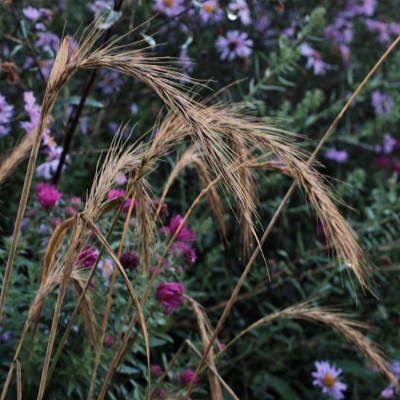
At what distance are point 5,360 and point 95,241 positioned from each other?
43 cm

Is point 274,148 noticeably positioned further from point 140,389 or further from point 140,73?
point 140,389

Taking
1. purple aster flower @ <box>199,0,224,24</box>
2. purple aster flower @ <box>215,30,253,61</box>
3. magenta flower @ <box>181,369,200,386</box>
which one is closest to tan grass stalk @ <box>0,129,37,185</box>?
magenta flower @ <box>181,369,200,386</box>

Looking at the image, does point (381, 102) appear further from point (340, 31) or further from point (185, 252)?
point (185, 252)

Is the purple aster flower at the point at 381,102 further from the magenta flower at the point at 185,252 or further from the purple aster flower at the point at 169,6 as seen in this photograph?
the magenta flower at the point at 185,252

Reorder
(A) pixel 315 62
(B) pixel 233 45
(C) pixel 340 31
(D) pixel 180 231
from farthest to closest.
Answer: (C) pixel 340 31 → (A) pixel 315 62 → (B) pixel 233 45 → (D) pixel 180 231

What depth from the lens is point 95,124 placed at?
10.7 ft

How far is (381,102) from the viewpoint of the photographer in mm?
4094

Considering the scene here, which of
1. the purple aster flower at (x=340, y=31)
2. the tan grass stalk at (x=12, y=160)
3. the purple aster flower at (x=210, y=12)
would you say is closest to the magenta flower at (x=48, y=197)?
the tan grass stalk at (x=12, y=160)

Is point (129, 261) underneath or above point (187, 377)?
above

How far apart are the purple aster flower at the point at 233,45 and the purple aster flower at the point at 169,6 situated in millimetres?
404

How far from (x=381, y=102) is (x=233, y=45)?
0.94 metres

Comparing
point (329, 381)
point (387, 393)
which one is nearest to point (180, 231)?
point (329, 381)

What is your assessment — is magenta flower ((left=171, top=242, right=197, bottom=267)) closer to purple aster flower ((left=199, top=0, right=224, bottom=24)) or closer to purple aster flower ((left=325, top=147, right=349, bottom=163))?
purple aster flower ((left=199, top=0, right=224, bottom=24))

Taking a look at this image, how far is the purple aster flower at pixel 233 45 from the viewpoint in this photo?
3.69m
